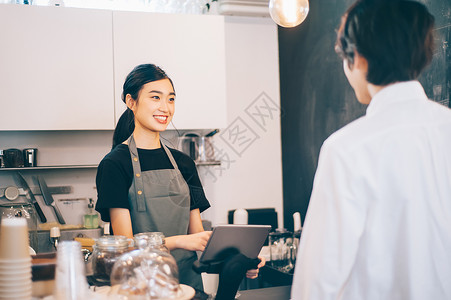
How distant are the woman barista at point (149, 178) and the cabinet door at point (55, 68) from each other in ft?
3.03

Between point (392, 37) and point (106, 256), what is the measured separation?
0.92 metres

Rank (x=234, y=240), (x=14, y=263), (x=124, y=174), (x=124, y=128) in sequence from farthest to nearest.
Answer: (x=124, y=128)
(x=124, y=174)
(x=234, y=240)
(x=14, y=263)

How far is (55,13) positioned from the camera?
285 centimetres

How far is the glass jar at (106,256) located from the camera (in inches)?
48.9

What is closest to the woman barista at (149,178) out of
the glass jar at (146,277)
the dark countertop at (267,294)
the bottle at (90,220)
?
the dark countertop at (267,294)

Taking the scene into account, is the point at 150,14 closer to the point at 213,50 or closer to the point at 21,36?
the point at 213,50

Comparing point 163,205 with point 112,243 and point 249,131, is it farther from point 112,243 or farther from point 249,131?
point 249,131

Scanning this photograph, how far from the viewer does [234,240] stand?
1.43m

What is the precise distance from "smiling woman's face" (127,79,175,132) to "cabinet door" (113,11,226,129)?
996 mm

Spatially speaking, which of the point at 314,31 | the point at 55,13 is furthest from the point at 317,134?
the point at 55,13

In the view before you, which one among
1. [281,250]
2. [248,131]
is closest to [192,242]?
[281,250]

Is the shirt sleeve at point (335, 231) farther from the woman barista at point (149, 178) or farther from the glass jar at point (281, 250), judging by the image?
the glass jar at point (281, 250)

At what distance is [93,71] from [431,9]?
6.38 ft

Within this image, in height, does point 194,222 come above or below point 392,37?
below
